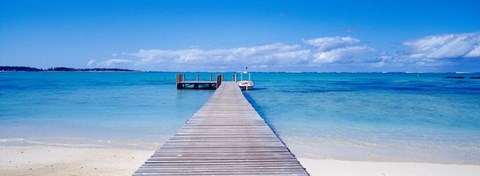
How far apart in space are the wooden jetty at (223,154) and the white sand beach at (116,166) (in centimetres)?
140

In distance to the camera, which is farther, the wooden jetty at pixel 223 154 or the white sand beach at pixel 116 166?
the white sand beach at pixel 116 166

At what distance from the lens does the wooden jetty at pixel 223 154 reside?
4395 millimetres

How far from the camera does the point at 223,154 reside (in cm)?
527

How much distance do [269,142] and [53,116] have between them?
42.9 feet

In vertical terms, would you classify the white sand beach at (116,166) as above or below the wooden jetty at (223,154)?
below

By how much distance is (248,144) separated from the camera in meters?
5.98

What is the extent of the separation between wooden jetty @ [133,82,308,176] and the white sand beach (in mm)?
1402

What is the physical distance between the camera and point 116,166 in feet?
24.3

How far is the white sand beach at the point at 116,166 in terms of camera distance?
7082mm

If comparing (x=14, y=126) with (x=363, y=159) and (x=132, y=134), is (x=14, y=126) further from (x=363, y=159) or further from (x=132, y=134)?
(x=363, y=159)

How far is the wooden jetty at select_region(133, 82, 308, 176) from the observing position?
4395 millimetres

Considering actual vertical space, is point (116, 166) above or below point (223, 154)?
below

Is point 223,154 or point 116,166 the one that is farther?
point 116,166

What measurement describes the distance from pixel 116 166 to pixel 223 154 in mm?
3179
